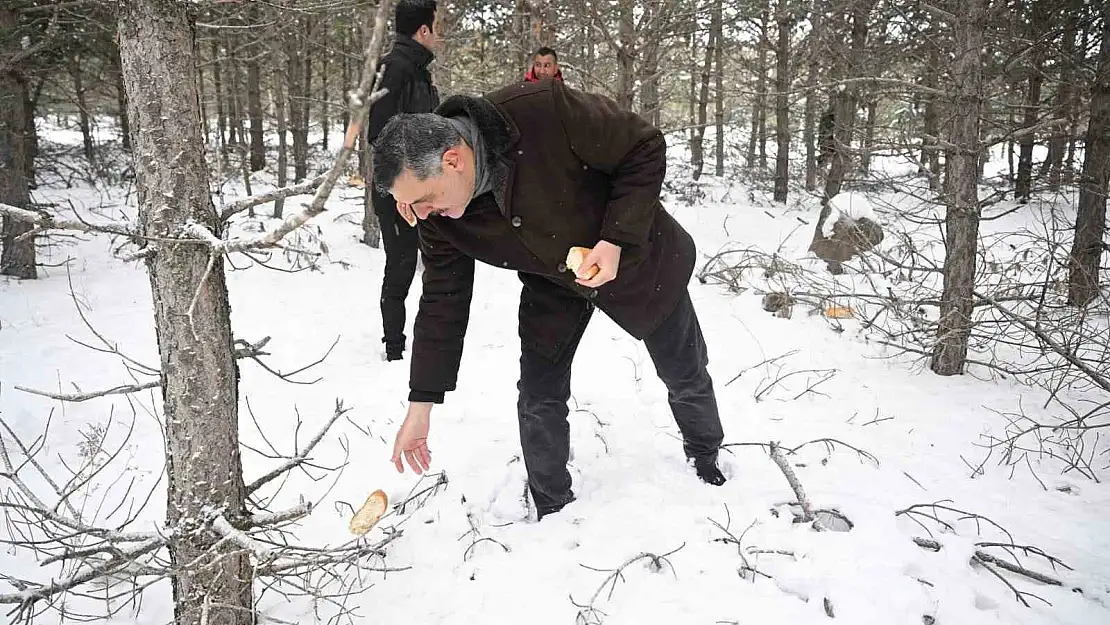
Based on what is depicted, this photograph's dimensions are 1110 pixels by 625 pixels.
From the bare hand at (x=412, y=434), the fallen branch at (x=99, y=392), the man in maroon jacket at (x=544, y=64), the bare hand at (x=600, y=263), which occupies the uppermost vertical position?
the man in maroon jacket at (x=544, y=64)

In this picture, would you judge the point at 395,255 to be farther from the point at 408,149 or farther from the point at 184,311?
the point at 408,149

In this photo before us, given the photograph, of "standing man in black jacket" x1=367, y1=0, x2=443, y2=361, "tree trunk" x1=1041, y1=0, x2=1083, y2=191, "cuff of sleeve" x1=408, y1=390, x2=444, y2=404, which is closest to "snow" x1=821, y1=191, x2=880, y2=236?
"tree trunk" x1=1041, y1=0, x2=1083, y2=191

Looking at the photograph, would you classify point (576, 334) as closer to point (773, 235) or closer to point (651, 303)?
point (651, 303)

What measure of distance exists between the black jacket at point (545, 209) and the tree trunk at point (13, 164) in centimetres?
559

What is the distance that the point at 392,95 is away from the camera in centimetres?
399

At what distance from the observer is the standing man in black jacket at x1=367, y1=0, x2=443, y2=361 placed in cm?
398

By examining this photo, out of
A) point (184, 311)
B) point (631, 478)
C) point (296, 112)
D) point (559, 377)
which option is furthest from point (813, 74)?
point (184, 311)

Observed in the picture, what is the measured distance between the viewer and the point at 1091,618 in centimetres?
205

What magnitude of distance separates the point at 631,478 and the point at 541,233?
1.34 metres

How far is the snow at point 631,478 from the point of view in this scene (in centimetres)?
220

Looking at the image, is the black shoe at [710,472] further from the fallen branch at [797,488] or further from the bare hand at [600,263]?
the bare hand at [600,263]

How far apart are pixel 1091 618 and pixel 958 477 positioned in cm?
91

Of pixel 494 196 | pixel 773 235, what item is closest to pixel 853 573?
pixel 494 196

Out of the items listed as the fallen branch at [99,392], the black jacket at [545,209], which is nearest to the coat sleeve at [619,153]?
the black jacket at [545,209]
